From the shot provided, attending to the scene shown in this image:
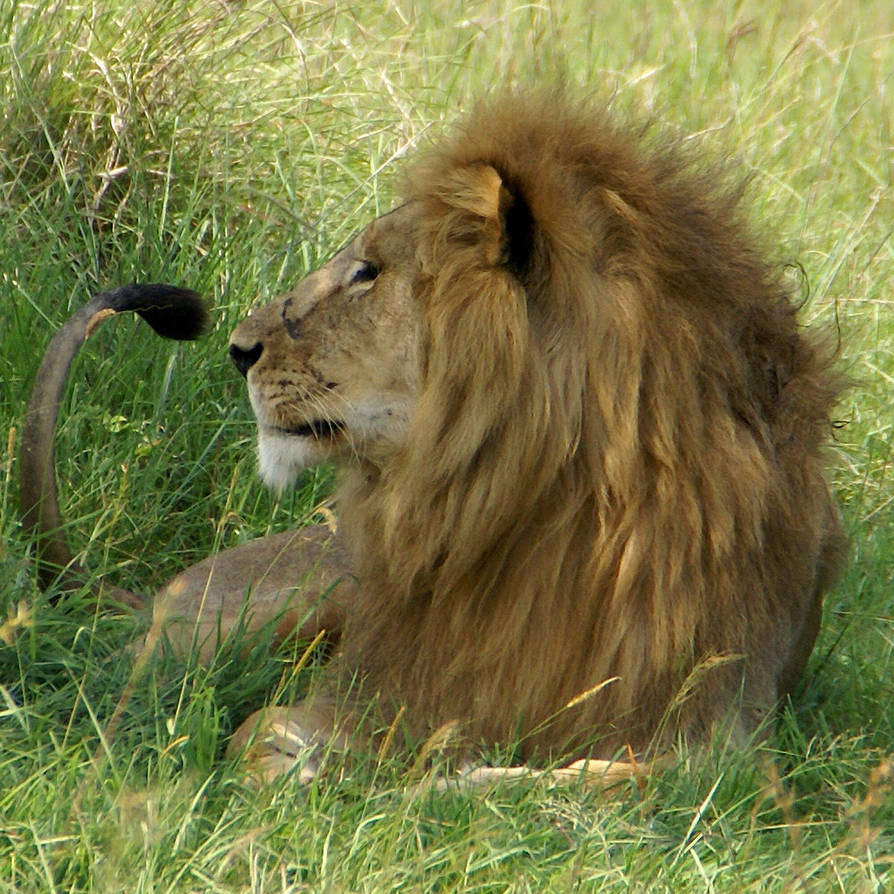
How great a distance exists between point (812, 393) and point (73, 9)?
3.05 meters

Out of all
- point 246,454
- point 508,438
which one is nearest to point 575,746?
point 508,438

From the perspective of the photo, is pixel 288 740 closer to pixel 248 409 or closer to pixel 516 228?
pixel 516 228

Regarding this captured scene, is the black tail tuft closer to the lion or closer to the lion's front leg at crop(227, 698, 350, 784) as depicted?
the lion

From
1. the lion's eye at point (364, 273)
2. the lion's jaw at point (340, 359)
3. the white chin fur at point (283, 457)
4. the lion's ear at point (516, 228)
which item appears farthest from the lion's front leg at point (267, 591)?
the lion's ear at point (516, 228)

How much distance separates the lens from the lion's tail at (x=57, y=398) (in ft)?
11.5

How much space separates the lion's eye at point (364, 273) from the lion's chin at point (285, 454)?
311 millimetres

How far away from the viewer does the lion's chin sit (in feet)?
10.1

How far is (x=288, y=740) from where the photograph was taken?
298 centimetres

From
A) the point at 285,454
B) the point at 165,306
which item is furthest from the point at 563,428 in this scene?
the point at 165,306

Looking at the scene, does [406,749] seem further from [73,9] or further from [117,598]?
[73,9]

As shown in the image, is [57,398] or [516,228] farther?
[57,398]

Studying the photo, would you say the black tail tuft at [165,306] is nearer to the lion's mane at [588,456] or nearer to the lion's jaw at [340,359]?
the lion's jaw at [340,359]

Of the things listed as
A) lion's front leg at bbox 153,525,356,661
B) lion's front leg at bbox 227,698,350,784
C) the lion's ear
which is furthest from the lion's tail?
the lion's ear

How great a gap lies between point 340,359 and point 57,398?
86cm
